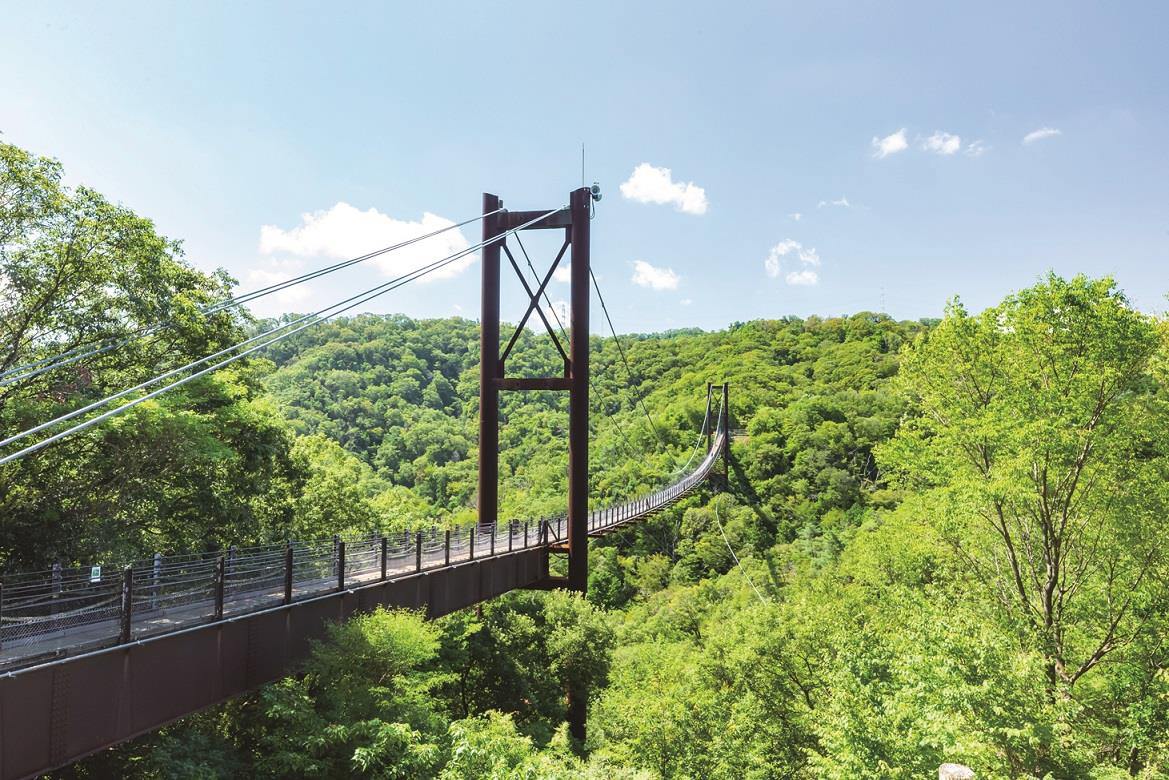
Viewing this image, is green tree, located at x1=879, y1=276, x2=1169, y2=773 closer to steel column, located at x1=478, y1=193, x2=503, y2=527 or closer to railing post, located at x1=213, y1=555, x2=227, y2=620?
steel column, located at x1=478, y1=193, x2=503, y2=527

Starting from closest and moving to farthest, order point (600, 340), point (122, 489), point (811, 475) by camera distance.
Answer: point (122, 489), point (811, 475), point (600, 340)

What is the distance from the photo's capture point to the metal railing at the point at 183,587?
5.78 meters

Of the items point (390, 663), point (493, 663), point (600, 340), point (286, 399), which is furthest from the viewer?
point (600, 340)

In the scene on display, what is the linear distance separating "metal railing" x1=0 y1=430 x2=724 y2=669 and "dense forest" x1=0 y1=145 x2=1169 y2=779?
1.01m

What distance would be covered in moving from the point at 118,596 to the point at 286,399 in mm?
56181

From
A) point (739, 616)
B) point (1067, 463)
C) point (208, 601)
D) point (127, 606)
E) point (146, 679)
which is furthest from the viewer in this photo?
point (739, 616)

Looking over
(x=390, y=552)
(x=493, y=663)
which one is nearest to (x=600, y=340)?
(x=493, y=663)

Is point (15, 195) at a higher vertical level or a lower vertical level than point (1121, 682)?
higher

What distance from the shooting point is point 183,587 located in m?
7.52

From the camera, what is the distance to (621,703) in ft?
50.5

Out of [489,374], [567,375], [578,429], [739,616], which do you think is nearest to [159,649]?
[578,429]

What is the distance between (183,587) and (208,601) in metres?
0.39

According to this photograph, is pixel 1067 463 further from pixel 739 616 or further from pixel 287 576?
pixel 287 576

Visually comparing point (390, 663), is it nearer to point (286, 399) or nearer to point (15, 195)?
point (15, 195)
